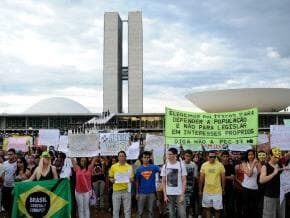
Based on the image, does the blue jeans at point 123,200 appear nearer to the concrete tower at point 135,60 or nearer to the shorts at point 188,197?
the shorts at point 188,197

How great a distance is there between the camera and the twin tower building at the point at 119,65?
106 m

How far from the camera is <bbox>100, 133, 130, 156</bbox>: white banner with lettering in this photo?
12.3 metres

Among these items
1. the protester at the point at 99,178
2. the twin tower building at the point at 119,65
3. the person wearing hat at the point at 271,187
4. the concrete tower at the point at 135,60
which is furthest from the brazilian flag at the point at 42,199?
the concrete tower at the point at 135,60

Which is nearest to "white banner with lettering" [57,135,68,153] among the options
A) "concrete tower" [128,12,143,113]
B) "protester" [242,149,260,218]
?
"protester" [242,149,260,218]

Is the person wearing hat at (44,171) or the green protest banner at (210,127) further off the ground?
the green protest banner at (210,127)

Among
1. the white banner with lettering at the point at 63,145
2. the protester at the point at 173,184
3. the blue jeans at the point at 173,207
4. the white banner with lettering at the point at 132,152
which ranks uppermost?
the white banner with lettering at the point at 63,145

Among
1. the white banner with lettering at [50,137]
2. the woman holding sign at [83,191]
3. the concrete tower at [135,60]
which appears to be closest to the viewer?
the woman holding sign at [83,191]

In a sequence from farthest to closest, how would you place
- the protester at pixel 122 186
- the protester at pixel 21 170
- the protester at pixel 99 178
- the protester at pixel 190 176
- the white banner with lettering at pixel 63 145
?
1. the white banner with lettering at pixel 63 145
2. the protester at pixel 99 178
3. the protester at pixel 21 170
4. the protester at pixel 190 176
5. the protester at pixel 122 186

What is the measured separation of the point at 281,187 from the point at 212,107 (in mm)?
91934

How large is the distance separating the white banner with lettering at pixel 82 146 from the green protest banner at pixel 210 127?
1483 millimetres

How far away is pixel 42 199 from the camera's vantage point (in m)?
9.23

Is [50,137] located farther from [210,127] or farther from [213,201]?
[213,201]

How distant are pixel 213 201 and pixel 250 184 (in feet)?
2.86

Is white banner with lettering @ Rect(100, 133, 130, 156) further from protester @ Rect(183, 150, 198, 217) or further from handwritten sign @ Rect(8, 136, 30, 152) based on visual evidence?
handwritten sign @ Rect(8, 136, 30, 152)
